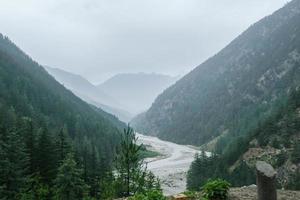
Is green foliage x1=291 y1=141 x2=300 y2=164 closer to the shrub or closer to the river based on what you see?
the river

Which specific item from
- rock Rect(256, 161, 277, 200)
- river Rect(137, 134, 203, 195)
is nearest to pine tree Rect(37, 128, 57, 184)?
river Rect(137, 134, 203, 195)

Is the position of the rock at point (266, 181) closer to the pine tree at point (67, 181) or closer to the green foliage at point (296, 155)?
the pine tree at point (67, 181)

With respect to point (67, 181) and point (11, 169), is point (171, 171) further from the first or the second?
point (11, 169)

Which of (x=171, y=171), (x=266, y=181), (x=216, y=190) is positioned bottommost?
(x=171, y=171)

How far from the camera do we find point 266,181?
1644 cm

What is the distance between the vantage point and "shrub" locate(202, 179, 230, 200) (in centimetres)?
1858

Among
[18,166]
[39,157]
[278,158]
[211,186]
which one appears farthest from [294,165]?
[211,186]

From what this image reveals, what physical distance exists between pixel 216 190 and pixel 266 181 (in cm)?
283

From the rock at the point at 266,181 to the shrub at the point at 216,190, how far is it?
2.34 metres

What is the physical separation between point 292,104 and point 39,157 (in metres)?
101

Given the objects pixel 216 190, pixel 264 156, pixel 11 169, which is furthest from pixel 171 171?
pixel 216 190

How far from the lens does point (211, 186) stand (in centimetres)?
1864

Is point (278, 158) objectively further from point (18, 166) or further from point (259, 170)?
point (259, 170)

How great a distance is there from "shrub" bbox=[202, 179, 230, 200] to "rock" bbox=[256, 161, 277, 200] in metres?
2.34
